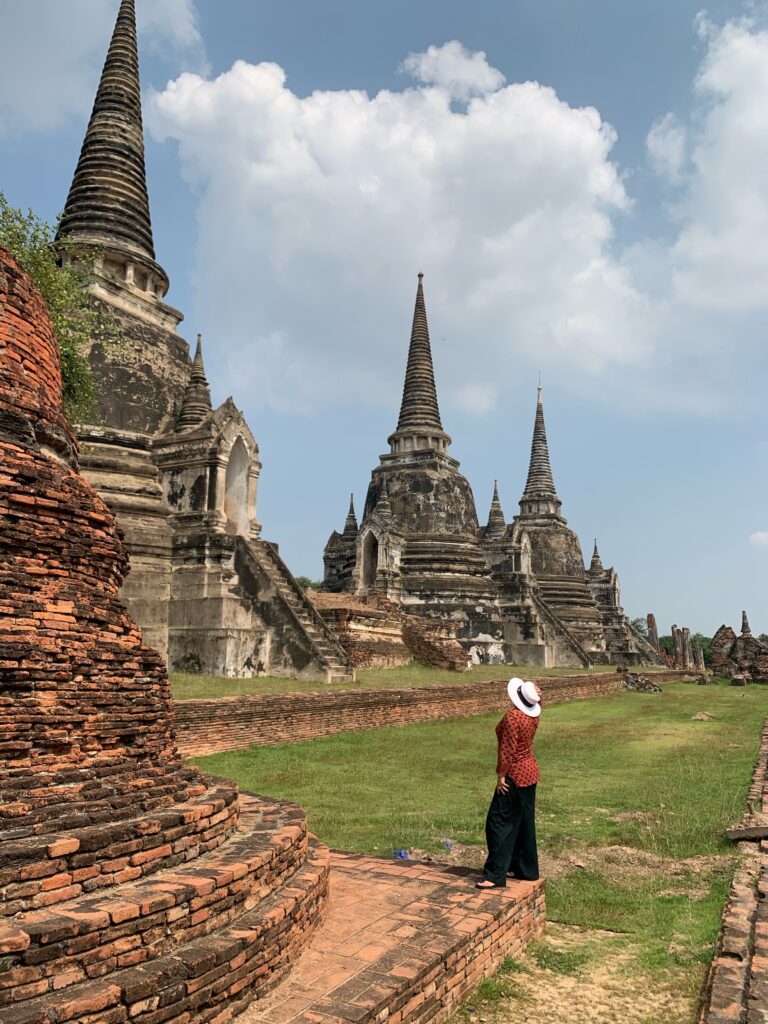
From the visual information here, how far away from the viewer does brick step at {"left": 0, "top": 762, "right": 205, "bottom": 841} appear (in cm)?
370

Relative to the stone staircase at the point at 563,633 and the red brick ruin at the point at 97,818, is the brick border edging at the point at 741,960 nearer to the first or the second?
the red brick ruin at the point at 97,818

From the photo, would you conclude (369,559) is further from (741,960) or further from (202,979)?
(202,979)

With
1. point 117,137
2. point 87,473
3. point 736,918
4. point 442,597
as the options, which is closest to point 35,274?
point 87,473

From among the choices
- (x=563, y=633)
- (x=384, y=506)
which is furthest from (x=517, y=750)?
(x=563, y=633)

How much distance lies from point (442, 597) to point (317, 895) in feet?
77.2

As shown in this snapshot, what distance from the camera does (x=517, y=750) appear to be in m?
5.32

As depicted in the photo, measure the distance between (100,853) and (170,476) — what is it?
1370cm

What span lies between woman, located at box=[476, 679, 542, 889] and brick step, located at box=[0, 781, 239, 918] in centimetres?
177

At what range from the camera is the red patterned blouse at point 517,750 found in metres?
5.27

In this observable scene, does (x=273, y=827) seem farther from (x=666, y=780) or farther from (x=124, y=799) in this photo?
(x=666, y=780)

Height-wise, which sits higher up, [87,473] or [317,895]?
[87,473]

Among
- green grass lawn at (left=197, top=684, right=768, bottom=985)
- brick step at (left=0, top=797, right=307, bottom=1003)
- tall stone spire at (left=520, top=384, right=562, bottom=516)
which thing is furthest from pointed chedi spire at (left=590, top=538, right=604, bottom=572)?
brick step at (left=0, top=797, right=307, bottom=1003)

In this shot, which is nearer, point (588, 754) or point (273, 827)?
point (273, 827)

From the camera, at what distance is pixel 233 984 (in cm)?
353
